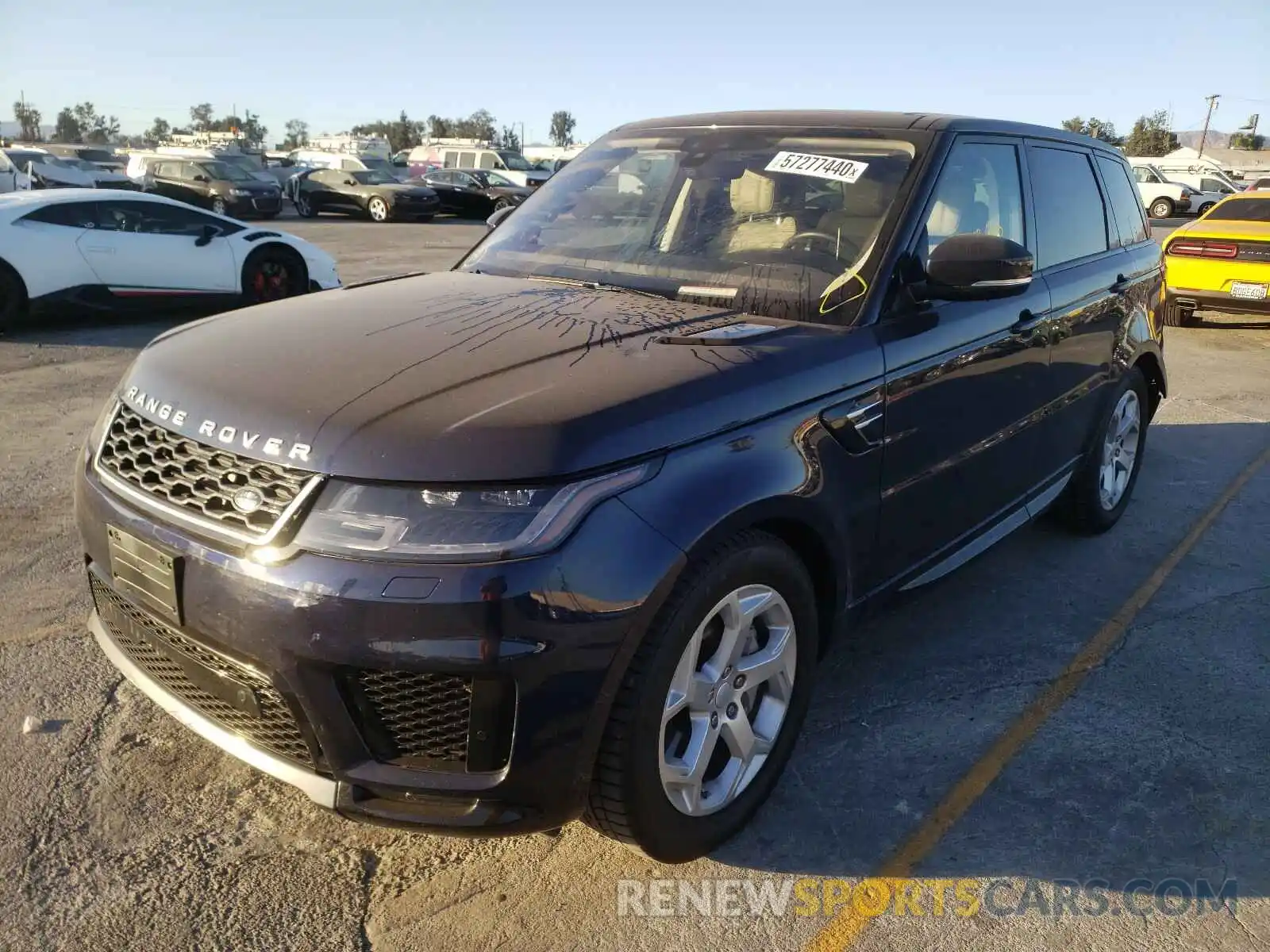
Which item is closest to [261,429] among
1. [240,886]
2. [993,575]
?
[240,886]

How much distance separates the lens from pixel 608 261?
357 cm

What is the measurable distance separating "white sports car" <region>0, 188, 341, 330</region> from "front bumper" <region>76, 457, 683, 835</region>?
869 centimetres

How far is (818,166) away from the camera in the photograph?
349cm

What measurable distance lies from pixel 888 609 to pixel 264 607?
1.99 m

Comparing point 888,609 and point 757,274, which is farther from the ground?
point 757,274

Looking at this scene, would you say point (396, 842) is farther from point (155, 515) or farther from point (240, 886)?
point (155, 515)

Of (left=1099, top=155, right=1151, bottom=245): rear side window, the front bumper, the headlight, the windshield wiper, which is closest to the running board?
the windshield wiper

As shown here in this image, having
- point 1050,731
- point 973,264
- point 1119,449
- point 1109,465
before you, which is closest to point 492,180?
point 1119,449

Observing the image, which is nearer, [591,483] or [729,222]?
[591,483]

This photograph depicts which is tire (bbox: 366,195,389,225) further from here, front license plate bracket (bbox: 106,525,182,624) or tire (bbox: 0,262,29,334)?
front license plate bracket (bbox: 106,525,182,624)

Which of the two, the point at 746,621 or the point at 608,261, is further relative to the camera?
the point at 608,261

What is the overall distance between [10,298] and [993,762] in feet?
31.3

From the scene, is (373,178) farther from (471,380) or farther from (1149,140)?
(1149,140)

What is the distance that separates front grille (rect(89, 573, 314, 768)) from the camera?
228 centimetres
